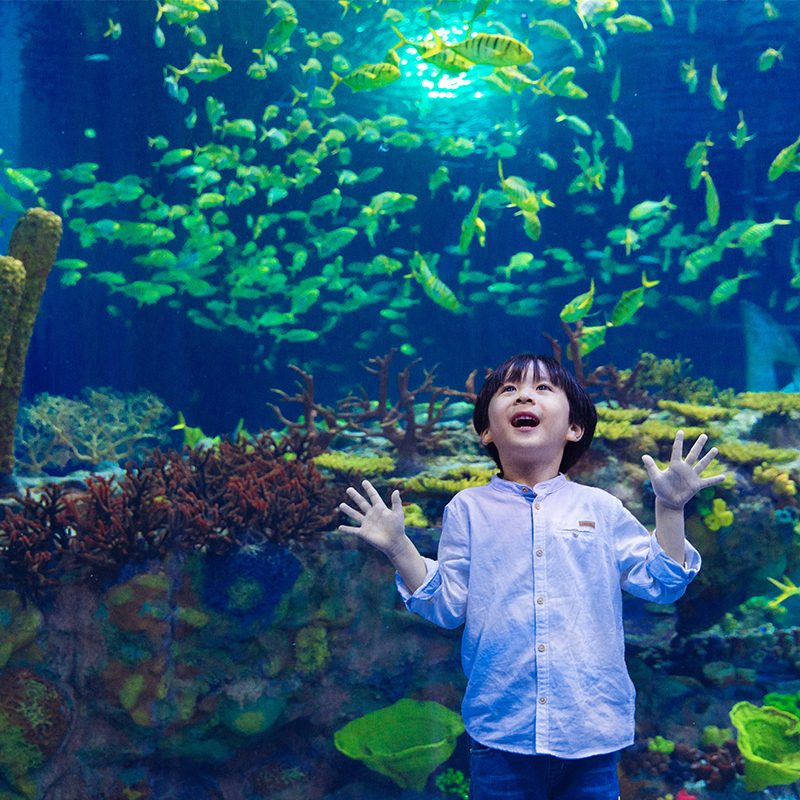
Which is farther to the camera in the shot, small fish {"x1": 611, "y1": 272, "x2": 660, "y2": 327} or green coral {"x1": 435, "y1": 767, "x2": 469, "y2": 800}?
small fish {"x1": 611, "y1": 272, "x2": 660, "y2": 327}

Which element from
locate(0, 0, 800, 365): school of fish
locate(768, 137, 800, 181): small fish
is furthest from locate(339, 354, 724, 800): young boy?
locate(768, 137, 800, 181): small fish

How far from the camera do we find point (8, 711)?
363 centimetres

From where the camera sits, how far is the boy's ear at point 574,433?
1.89 metres

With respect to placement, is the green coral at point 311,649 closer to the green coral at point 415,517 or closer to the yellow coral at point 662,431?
the green coral at point 415,517

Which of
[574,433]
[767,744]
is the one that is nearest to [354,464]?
[574,433]

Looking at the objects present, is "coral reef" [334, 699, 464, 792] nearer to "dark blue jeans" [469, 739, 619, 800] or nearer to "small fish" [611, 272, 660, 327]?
"dark blue jeans" [469, 739, 619, 800]

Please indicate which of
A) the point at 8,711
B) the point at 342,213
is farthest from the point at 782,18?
the point at 8,711

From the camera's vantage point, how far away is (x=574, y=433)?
191cm

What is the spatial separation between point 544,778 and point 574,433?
104cm

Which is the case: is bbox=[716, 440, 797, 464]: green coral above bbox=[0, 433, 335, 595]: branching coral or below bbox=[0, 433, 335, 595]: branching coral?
above

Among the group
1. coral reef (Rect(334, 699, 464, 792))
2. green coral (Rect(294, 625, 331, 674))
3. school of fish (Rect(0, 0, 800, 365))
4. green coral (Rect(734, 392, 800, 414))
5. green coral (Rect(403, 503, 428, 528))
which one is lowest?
coral reef (Rect(334, 699, 464, 792))

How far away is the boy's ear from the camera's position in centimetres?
189

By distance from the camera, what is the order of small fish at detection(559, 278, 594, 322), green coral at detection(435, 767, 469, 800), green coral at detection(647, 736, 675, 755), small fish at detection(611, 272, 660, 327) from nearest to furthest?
1. green coral at detection(435, 767, 469, 800)
2. green coral at detection(647, 736, 675, 755)
3. small fish at detection(611, 272, 660, 327)
4. small fish at detection(559, 278, 594, 322)

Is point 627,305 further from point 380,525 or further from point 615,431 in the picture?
point 380,525
